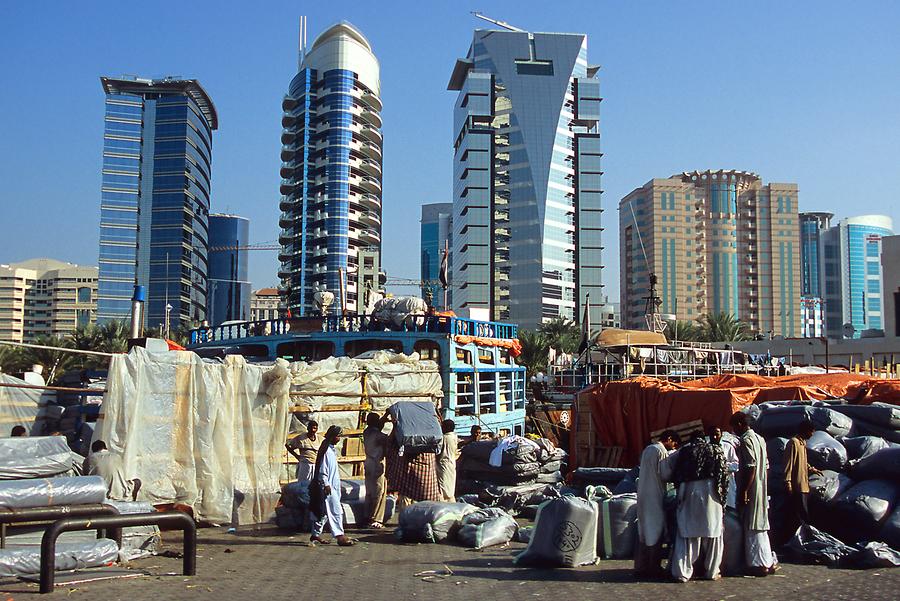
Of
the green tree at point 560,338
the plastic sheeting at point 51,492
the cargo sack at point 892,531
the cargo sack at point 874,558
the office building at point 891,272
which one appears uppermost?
the office building at point 891,272

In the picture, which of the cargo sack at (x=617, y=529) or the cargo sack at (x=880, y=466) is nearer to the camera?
the cargo sack at (x=617, y=529)

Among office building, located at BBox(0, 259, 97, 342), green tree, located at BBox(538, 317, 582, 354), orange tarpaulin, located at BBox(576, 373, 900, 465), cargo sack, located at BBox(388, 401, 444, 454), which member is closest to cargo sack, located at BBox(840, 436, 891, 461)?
orange tarpaulin, located at BBox(576, 373, 900, 465)

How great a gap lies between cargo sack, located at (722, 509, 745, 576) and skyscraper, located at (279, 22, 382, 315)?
3788 inches

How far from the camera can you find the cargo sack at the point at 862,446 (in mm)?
10133

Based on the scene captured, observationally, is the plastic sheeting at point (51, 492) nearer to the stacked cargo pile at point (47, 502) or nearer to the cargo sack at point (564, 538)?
the stacked cargo pile at point (47, 502)

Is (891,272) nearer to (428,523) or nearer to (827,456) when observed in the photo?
(827,456)

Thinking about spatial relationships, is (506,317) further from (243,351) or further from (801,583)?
(801,583)

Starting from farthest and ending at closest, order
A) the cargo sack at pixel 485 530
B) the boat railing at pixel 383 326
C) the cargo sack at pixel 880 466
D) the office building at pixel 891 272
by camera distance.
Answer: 1. the office building at pixel 891 272
2. the boat railing at pixel 383 326
3. the cargo sack at pixel 485 530
4. the cargo sack at pixel 880 466

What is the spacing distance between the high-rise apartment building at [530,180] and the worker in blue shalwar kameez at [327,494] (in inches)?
4541

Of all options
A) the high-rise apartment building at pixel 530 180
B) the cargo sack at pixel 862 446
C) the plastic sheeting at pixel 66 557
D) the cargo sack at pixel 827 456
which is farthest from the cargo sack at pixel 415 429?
the high-rise apartment building at pixel 530 180

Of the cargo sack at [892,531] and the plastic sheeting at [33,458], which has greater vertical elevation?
the plastic sheeting at [33,458]

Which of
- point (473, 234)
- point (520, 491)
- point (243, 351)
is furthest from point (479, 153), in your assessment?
point (520, 491)

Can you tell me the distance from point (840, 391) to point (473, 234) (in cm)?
11597

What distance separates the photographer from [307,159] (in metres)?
110
